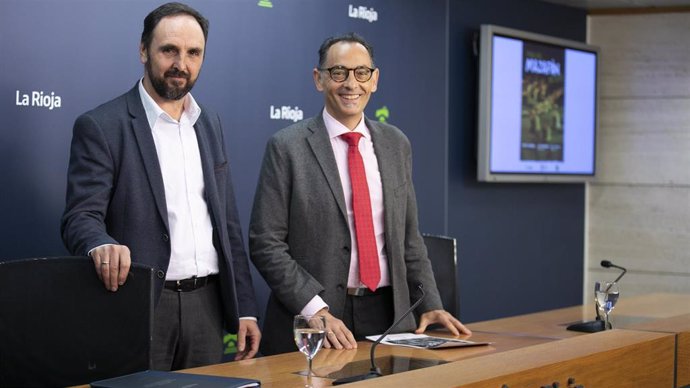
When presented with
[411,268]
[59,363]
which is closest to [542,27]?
[411,268]

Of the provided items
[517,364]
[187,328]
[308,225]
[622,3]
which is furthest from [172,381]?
[622,3]

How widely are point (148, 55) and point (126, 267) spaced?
2.72 ft

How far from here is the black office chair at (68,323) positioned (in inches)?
119

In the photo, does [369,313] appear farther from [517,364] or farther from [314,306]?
[517,364]

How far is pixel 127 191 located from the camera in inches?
137

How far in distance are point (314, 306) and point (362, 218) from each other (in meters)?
0.40

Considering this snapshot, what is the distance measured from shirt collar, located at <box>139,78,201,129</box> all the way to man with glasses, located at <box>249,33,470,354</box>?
0.29 metres

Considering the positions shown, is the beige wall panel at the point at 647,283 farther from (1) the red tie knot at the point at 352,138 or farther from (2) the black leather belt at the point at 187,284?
(2) the black leather belt at the point at 187,284

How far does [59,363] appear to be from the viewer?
3082mm

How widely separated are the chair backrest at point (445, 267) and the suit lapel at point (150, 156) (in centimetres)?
140

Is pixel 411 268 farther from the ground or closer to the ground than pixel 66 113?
closer to the ground

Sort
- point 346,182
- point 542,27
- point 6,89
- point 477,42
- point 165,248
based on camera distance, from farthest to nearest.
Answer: point 542,27 < point 477,42 < point 6,89 < point 346,182 < point 165,248

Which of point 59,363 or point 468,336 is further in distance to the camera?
point 468,336

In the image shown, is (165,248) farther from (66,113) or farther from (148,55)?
(66,113)
